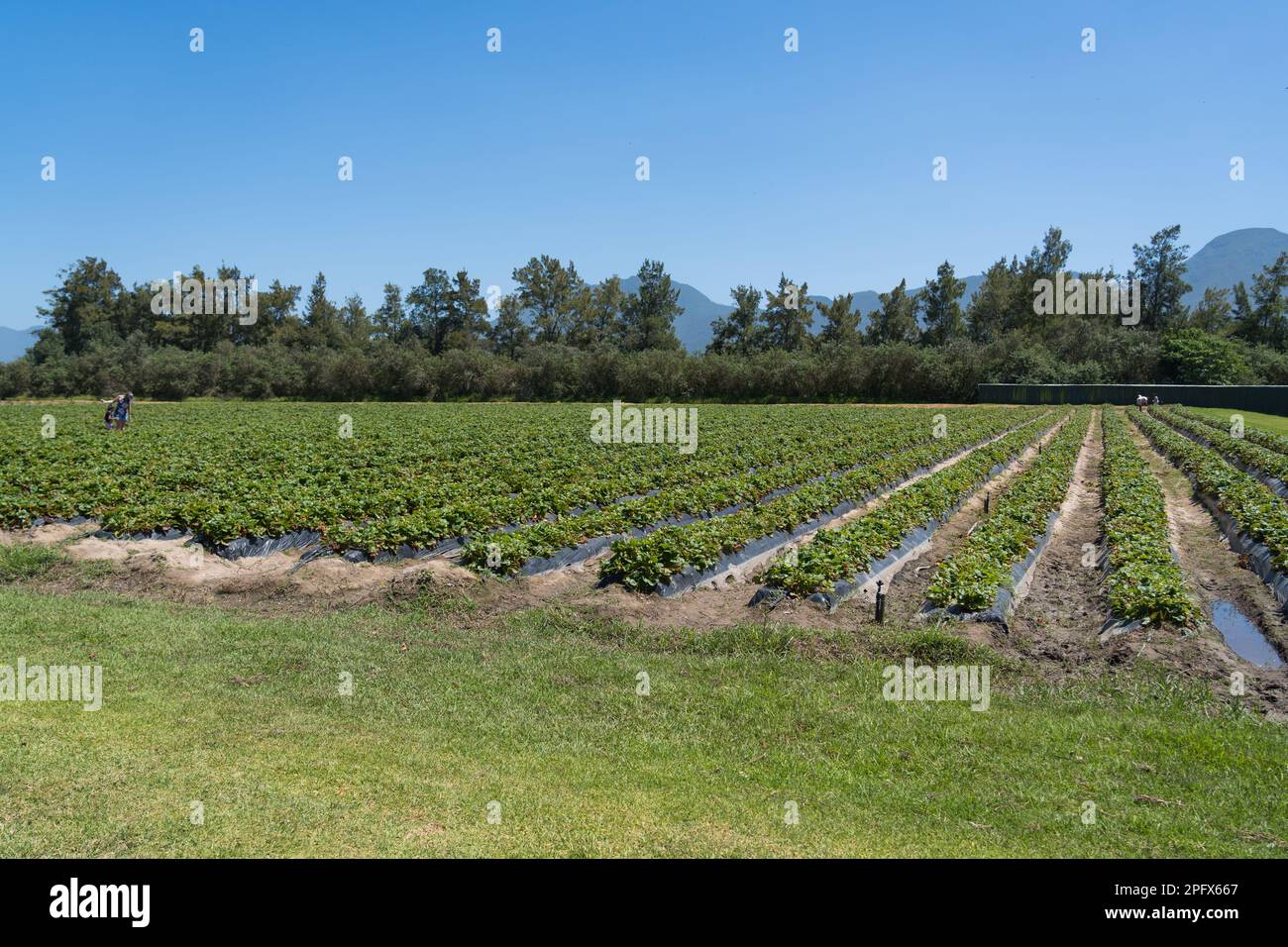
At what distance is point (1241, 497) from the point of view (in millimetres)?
17016

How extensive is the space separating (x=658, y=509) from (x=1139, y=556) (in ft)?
26.8

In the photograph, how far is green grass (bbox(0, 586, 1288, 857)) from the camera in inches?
197

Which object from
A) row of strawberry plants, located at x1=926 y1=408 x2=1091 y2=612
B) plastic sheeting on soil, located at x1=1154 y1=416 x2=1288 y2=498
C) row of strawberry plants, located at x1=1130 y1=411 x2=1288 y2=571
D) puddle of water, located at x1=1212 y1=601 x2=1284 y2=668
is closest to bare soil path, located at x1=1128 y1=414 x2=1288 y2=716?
puddle of water, located at x1=1212 y1=601 x2=1284 y2=668

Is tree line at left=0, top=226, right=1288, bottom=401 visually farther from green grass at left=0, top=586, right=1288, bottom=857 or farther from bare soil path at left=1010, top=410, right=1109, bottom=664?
green grass at left=0, top=586, right=1288, bottom=857

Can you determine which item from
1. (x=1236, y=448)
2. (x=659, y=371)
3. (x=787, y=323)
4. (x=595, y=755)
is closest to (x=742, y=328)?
(x=787, y=323)

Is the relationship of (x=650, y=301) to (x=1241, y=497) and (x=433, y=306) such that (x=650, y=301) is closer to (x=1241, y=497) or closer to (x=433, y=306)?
(x=433, y=306)

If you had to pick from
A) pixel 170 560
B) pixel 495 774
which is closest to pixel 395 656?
pixel 495 774

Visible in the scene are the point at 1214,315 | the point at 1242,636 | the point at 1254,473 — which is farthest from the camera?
the point at 1214,315

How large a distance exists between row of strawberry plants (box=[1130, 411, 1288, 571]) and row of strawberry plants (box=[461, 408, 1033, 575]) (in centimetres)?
859

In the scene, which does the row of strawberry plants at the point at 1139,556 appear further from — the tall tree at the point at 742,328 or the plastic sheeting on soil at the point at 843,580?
the tall tree at the point at 742,328

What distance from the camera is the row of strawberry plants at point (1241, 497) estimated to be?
13.1 m

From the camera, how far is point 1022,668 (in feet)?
28.2

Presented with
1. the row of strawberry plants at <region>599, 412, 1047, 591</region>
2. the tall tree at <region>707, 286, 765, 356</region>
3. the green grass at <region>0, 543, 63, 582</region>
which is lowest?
the green grass at <region>0, 543, 63, 582</region>
